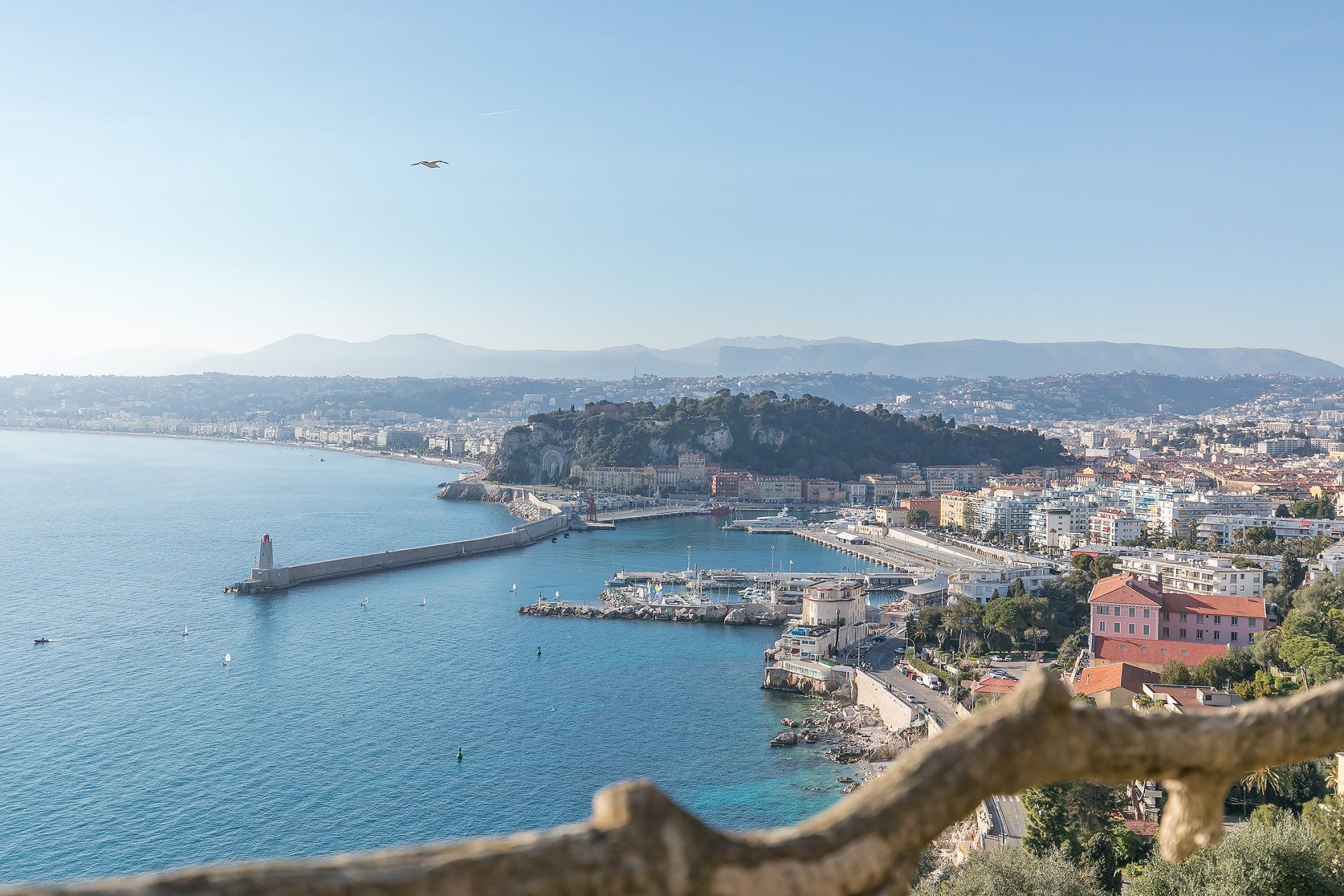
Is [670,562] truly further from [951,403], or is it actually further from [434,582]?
[951,403]

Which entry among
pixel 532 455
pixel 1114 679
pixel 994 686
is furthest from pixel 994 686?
pixel 532 455

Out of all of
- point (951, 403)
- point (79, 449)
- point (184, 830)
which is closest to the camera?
point (184, 830)

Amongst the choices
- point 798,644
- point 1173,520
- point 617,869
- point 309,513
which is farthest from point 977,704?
point 309,513

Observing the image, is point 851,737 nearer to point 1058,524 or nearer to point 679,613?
point 679,613

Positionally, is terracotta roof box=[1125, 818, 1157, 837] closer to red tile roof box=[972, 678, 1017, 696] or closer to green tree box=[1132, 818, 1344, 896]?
green tree box=[1132, 818, 1344, 896]

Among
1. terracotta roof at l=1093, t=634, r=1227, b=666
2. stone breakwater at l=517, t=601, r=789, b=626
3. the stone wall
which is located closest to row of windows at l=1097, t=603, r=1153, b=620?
terracotta roof at l=1093, t=634, r=1227, b=666

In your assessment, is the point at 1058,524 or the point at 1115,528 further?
the point at 1058,524
